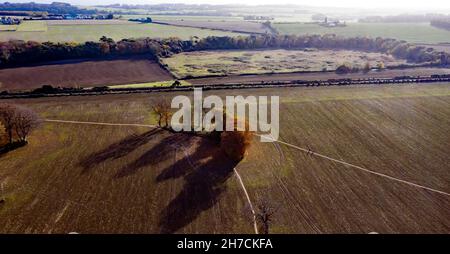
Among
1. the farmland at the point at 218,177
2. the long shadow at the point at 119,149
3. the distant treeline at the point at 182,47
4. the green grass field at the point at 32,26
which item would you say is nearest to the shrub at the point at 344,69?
the distant treeline at the point at 182,47

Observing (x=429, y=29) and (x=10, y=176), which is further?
(x=429, y=29)

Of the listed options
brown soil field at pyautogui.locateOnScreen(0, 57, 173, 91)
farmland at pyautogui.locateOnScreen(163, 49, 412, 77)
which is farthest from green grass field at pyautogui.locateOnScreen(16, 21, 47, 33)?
farmland at pyautogui.locateOnScreen(163, 49, 412, 77)

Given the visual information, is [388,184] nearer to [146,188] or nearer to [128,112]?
[146,188]

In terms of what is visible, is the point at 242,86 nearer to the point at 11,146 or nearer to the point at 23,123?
the point at 23,123

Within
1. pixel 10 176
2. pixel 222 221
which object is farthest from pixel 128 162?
pixel 222 221

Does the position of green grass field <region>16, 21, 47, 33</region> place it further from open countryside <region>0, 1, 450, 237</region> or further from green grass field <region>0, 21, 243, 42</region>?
open countryside <region>0, 1, 450, 237</region>

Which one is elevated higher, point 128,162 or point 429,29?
point 429,29
